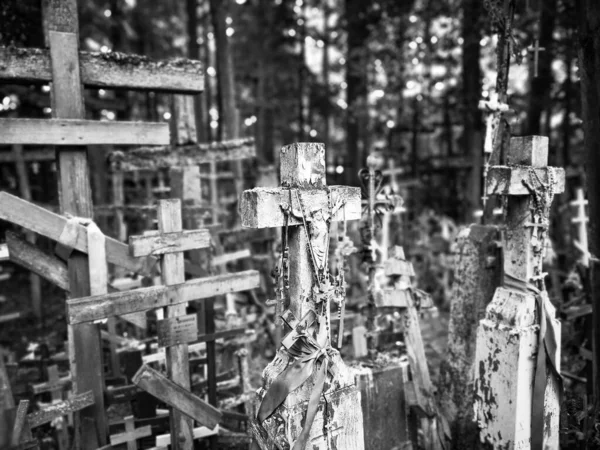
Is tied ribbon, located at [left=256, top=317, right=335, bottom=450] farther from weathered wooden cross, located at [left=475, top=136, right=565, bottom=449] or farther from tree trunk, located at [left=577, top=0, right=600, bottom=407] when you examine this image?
tree trunk, located at [left=577, top=0, right=600, bottom=407]

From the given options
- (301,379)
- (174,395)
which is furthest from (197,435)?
(301,379)

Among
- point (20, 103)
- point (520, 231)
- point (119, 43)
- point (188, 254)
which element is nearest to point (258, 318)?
point (188, 254)

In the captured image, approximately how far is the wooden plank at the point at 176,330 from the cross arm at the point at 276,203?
153 cm

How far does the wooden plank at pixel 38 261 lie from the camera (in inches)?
156

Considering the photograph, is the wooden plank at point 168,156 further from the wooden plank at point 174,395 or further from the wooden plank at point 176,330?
the wooden plank at point 174,395

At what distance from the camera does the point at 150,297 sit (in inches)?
158

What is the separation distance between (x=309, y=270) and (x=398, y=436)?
2418 mm

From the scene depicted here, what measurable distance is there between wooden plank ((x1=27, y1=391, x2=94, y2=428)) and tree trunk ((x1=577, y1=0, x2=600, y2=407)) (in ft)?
14.8

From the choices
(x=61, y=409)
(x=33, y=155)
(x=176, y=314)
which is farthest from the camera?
(x=33, y=155)

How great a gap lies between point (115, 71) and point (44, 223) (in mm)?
1417

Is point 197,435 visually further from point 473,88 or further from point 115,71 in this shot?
point 473,88

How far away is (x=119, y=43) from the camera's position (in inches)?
637

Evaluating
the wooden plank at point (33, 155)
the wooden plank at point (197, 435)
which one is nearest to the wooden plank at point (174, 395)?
the wooden plank at point (197, 435)

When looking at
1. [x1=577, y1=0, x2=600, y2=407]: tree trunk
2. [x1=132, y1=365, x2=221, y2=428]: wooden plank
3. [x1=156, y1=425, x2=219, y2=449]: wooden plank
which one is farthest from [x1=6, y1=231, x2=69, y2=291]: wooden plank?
[x1=577, y1=0, x2=600, y2=407]: tree trunk
